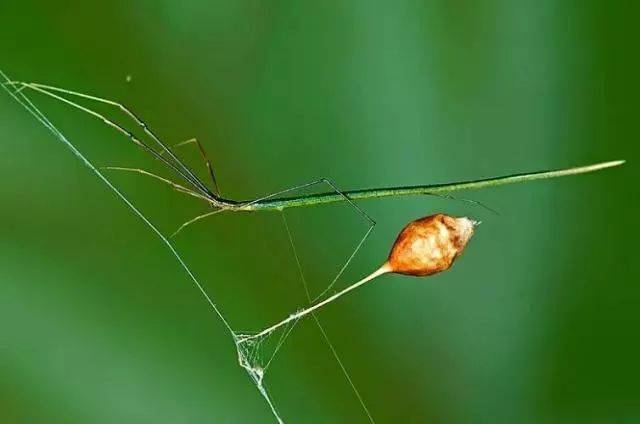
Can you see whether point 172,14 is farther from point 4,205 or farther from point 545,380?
point 545,380


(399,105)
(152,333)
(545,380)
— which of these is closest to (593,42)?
(399,105)

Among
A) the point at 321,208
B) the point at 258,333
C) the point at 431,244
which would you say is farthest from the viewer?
the point at 321,208

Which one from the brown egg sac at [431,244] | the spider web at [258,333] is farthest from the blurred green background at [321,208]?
the brown egg sac at [431,244]

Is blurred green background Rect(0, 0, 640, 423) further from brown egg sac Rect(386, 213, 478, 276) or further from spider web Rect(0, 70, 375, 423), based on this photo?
brown egg sac Rect(386, 213, 478, 276)

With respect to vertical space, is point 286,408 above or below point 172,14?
below

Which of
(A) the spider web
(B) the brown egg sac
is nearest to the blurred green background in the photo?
(A) the spider web

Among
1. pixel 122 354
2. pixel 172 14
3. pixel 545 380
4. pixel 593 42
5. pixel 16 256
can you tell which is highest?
pixel 172 14
